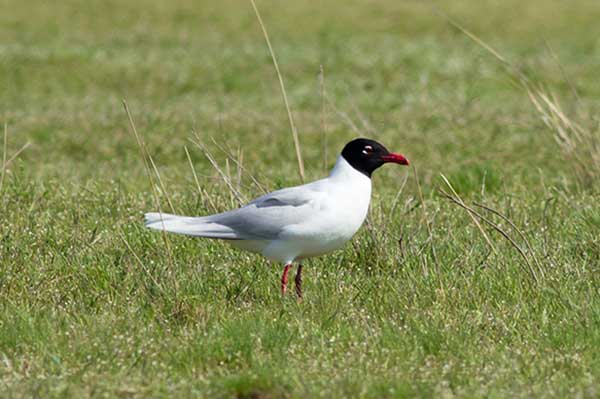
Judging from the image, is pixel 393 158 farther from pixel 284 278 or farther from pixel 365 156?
pixel 284 278

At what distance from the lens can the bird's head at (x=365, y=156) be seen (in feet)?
21.2

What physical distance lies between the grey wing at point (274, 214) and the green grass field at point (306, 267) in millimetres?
380

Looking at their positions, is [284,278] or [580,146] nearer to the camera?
[284,278]

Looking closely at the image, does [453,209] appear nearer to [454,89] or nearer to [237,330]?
[237,330]

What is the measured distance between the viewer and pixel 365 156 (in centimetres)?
648

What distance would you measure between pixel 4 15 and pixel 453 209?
768 inches

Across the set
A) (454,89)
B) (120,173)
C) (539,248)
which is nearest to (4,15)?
(454,89)

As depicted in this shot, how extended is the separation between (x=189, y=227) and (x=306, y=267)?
1.06 meters

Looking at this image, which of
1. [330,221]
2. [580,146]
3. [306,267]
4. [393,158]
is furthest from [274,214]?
[580,146]

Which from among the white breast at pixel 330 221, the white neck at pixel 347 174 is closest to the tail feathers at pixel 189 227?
the white breast at pixel 330 221

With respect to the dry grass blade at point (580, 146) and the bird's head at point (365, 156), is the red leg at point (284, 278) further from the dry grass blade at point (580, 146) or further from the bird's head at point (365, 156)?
the dry grass blade at point (580, 146)

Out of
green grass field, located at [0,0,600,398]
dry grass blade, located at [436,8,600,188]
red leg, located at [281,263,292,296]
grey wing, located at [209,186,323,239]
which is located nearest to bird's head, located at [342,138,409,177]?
grey wing, located at [209,186,323,239]

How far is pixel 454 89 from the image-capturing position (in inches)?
727

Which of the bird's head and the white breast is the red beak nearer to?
the bird's head
